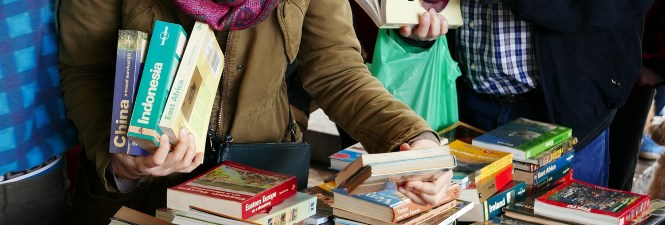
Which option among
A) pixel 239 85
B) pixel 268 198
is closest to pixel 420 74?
pixel 239 85

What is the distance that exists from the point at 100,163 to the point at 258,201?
32 cm

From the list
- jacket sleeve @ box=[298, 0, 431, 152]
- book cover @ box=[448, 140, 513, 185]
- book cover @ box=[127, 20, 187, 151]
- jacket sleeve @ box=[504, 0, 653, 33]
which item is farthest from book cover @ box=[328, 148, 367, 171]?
book cover @ box=[127, 20, 187, 151]

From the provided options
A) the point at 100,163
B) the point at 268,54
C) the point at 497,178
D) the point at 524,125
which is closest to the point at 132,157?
the point at 100,163

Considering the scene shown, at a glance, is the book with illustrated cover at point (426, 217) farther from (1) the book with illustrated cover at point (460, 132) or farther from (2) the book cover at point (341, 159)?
(1) the book with illustrated cover at point (460, 132)

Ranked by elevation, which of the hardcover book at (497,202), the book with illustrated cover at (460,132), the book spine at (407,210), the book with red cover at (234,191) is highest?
the book with red cover at (234,191)

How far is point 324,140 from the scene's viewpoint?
4672mm

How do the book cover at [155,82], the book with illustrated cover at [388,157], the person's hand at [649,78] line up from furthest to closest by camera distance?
the person's hand at [649,78]
the book with illustrated cover at [388,157]
the book cover at [155,82]

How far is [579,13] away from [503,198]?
0.70m

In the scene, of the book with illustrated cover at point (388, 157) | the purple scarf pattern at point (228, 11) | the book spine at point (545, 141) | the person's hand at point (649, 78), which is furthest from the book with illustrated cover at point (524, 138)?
the purple scarf pattern at point (228, 11)

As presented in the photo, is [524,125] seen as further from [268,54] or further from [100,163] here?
[100,163]

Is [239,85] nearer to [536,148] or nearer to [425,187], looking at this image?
[425,187]

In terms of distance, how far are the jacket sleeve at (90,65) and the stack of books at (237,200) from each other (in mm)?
166

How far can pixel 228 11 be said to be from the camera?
1.70 metres

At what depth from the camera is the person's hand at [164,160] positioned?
4.79 feet
